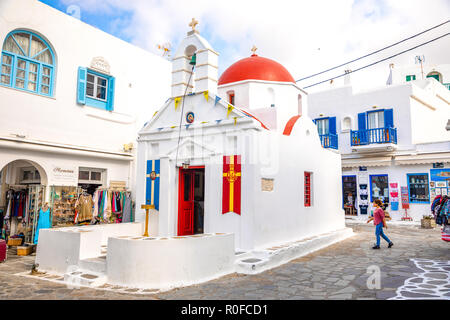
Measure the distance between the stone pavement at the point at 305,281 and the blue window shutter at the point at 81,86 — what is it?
18.1ft

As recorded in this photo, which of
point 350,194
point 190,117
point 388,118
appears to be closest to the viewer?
point 190,117

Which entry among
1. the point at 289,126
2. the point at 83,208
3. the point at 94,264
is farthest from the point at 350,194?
the point at 94,264

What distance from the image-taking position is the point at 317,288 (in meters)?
6.37

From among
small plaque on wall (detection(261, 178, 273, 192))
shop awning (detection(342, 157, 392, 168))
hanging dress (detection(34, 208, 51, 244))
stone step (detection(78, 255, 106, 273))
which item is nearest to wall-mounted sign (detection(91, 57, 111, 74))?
hanging dress (detection(34, 208, 51, 244))

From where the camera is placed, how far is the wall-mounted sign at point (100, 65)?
12.7 m

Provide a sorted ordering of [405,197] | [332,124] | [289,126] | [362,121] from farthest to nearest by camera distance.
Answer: [332,124], [362,121], [405,197], [289,126]

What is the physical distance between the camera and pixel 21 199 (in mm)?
11352

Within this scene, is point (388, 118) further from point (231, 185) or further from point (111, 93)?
point (111, 93)

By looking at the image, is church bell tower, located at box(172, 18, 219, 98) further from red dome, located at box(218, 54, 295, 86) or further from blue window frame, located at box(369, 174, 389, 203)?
blue window frame, located at box(369, 174, 389, 203)

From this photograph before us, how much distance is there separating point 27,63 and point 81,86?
1774 mm

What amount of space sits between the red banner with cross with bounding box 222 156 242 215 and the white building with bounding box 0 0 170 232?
5628 mm
